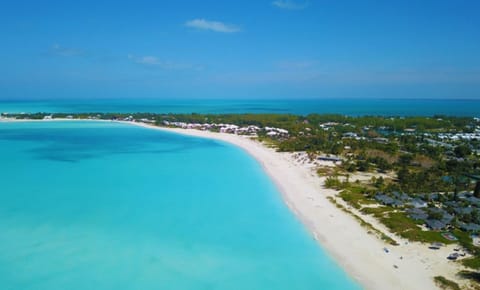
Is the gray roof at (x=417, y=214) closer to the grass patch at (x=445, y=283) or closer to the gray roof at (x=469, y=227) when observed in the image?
the gray roof at (x=469, y=227)

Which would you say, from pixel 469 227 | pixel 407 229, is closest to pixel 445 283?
pixel 407 229

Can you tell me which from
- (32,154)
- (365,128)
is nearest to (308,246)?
(32,154)

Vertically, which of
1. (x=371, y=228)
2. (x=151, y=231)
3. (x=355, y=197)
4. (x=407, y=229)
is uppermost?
(x=355, y=197)

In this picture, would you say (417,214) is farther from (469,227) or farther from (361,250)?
(361,250)

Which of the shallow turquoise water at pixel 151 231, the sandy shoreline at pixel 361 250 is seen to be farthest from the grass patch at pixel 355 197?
the shallow turquoise water at pixel 151 231

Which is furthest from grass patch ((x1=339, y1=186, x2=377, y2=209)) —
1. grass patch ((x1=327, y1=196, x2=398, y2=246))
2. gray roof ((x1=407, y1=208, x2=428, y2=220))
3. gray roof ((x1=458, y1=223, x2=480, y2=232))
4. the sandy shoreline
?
gray roof ((x1=458, y1=223, x2=480, y2=232))

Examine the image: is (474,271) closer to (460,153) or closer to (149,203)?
(149,203)

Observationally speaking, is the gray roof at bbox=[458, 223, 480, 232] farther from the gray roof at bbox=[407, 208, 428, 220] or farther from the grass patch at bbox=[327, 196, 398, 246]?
the grass patch at bbox=[327, 196, 398, 246]
